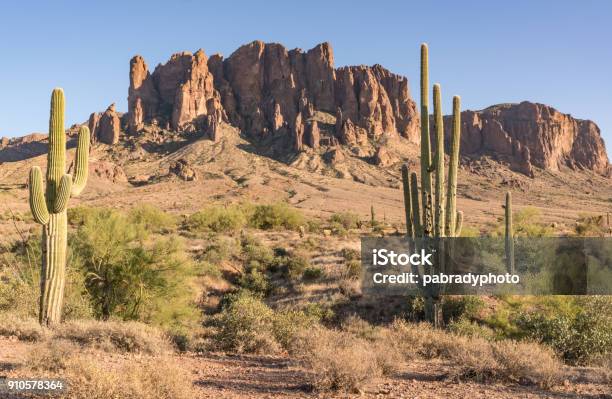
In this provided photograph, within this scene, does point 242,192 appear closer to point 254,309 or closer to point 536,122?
point 254,309

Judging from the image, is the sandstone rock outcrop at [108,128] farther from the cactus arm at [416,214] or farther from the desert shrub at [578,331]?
the desert shrub at [578,331]

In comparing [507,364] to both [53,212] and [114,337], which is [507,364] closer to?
[114,337]

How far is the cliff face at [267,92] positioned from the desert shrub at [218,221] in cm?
7503

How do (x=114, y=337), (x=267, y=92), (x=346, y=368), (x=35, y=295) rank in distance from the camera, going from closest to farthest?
(x=346, y=368)
(x=114, y=337)
(x=35, y=295)
(x=267, y=92)

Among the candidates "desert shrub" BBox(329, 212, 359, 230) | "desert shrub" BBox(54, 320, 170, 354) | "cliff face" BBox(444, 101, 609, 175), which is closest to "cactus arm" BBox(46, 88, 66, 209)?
"desert shrub" BBox(54, 320, 170, 354)

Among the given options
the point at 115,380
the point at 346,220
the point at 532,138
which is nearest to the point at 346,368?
the point at 115,380

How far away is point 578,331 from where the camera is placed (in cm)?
994

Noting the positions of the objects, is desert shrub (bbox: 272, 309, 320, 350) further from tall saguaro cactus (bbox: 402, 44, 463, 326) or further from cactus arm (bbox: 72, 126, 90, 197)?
cactus arm (bbox: 72, 126, 90, 197)

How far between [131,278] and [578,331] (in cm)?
1041

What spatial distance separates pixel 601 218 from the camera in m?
31.8

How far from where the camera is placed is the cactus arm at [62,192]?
8.94 m

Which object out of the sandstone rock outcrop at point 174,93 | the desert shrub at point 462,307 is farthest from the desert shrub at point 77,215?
the sandstone rock outcrop at point 174,93

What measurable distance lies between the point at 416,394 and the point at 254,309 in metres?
3.86

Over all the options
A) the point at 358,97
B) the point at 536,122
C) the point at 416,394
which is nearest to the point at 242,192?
the point at 416,394
